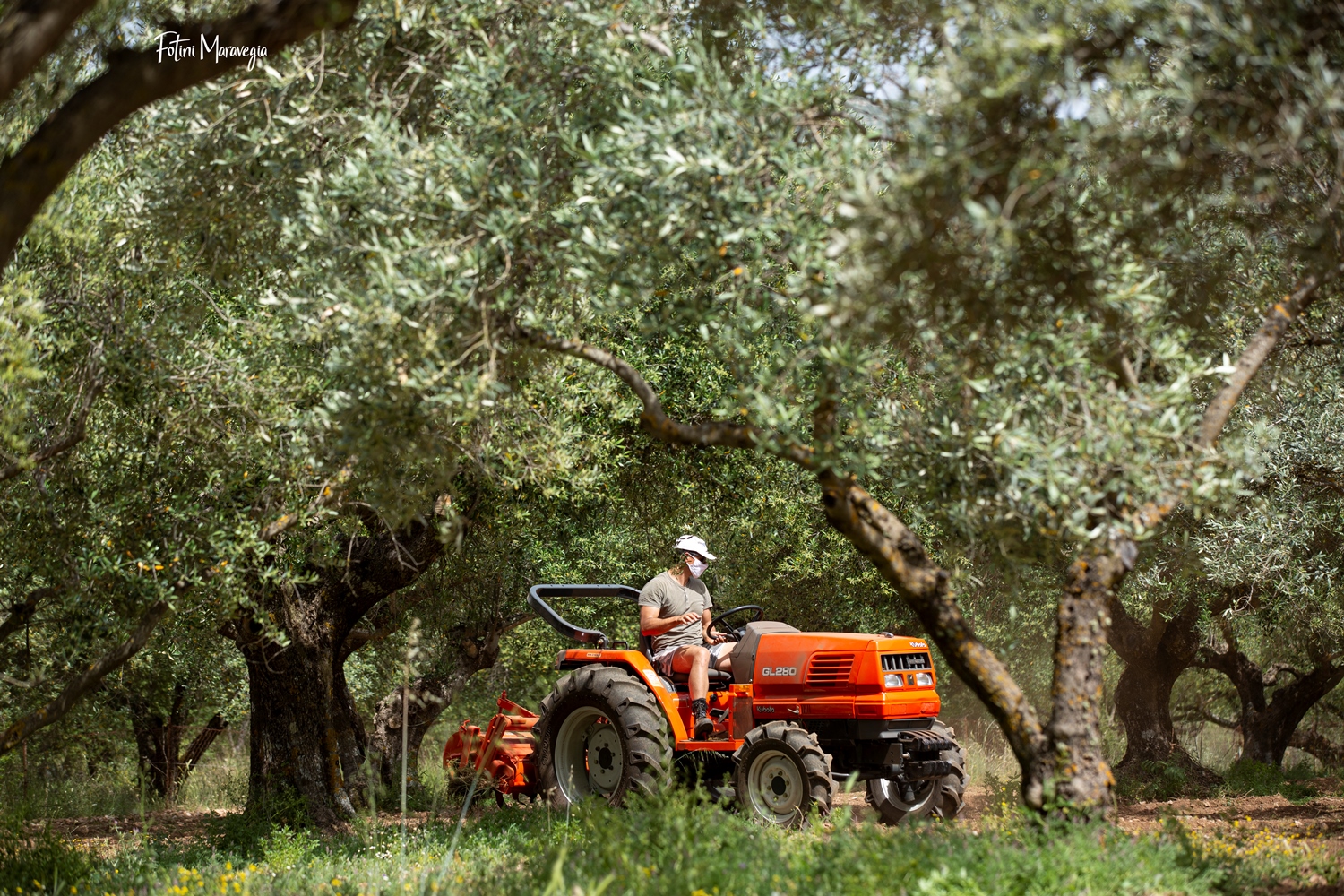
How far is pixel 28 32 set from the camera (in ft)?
11.9

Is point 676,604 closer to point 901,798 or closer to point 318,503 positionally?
point 901,798

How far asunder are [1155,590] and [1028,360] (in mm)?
9674

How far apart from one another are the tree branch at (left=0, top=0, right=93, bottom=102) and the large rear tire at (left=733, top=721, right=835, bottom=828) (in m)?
6.13

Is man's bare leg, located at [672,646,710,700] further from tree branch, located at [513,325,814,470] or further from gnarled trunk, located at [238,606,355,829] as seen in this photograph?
tree branch, located at [513,325,814,470]

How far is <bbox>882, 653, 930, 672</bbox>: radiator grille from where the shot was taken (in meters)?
8.66

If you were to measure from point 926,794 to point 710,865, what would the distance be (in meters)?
4.75

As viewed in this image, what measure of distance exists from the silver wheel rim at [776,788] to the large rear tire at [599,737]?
29.3 inches

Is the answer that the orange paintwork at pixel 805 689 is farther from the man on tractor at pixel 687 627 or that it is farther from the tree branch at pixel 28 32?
the tree branch at pixel 28 32

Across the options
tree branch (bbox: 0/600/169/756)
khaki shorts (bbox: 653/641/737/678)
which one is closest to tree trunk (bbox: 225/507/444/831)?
khaki shorts (bbox: 653/641/737/678)

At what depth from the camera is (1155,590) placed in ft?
43.8

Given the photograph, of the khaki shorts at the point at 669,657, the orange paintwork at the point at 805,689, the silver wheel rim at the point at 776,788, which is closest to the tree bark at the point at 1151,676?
the orange paintwork at the point at 805,689

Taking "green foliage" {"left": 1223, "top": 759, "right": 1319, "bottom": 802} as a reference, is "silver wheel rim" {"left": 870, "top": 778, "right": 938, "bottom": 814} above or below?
above

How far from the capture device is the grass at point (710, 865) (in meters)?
4.58

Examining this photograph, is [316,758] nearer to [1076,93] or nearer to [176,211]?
[176,211]
